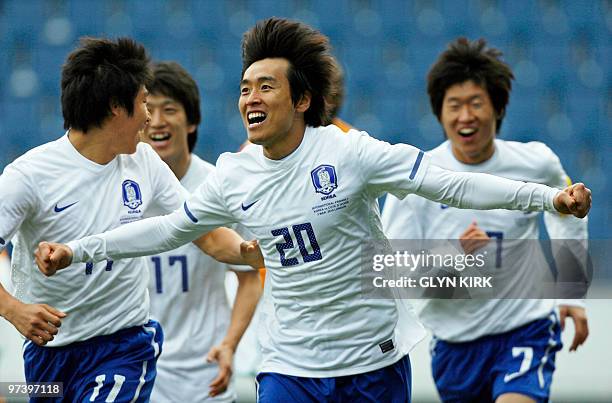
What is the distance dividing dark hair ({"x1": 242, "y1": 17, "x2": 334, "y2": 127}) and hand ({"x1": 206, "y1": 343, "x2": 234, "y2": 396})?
1516 mm

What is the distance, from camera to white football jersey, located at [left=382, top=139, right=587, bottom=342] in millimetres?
5605

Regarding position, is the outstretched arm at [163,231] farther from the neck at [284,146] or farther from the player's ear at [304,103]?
the player's ear at [304,103]

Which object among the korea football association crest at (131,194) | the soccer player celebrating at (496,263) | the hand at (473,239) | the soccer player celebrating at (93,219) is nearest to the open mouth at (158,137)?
the soccer player celebrating at (93,219)

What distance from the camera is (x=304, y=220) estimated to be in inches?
165

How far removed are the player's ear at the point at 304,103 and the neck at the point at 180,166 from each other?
1.53 meters

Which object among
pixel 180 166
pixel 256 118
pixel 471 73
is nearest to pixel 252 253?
pixel 256 118

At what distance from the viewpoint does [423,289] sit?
5480 millimetres

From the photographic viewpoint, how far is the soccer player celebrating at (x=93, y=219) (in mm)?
4488

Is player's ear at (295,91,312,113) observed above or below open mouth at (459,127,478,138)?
below

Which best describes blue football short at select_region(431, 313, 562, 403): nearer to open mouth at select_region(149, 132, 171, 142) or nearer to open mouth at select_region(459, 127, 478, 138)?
open mouth at select_region(459, 127, 478, 138)

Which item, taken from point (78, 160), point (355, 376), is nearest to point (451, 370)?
point (355, 376)

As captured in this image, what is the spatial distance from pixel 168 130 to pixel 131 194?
3.99ft

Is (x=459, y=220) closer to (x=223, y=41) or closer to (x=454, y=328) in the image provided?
(x=454, y=328)

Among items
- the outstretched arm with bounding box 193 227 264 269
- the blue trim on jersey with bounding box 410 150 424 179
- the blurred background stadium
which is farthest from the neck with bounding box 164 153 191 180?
the blurred background stadium
